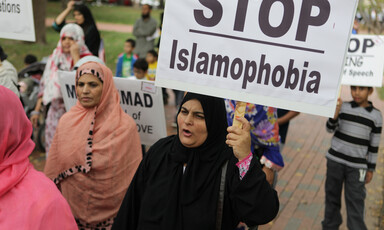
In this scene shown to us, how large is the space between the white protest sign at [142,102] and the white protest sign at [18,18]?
87cm

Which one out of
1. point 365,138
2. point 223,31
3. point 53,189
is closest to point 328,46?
point 223,31

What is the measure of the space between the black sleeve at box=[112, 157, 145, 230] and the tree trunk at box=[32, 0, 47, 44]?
47.4ft

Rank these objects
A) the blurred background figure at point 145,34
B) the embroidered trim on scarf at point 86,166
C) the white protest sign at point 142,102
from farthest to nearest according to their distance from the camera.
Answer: the blurred background figure at point 145,34 → the white protest sign at point 142,102 → the embroidered trim on scarf at point 86,166

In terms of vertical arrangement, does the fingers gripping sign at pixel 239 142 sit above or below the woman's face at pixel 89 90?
above

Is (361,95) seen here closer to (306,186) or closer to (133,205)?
(306,186)

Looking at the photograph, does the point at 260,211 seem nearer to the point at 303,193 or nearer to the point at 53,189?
the point at 53,189

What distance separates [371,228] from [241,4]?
4.26 meters

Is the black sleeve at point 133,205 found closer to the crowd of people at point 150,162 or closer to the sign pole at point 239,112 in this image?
the crowd of people at point 150,162

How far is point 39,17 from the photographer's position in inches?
649

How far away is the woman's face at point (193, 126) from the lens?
280cm

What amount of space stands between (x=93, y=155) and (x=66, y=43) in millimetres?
2627

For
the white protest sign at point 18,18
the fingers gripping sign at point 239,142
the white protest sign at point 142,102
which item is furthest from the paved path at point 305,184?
the white protest sign at point 18,18

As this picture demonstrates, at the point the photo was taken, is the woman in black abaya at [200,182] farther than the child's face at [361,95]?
No

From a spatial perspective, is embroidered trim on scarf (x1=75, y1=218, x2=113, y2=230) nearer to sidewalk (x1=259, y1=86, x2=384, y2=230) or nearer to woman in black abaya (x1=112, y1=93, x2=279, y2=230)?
woman in black abaya (x1=112, y1=93, x2=279, y2=230)
